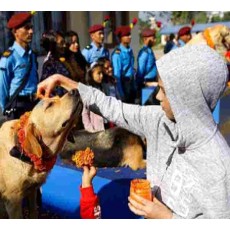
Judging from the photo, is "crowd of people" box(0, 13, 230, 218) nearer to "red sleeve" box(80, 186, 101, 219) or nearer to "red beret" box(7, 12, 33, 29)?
"red sleeve" box(80, 186, 101, 219)

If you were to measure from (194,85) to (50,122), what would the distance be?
1460 mm

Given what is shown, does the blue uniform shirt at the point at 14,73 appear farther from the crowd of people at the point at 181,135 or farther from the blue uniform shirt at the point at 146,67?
the blue uniform shirt at the point at 146,67

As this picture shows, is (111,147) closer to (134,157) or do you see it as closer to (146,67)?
(134,157)

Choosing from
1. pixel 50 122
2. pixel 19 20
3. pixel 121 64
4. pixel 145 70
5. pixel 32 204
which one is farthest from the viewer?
pixel 145 70

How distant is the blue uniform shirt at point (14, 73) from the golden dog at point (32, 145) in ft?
4.84

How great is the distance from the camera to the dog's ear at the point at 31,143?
2.39m

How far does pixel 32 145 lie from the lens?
7.86ft

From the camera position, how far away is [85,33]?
30.5ft

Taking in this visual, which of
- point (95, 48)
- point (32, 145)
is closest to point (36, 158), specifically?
point (32, 145)

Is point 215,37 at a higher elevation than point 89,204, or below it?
higher

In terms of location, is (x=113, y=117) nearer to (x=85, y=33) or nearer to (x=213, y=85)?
(x=213, y=85)

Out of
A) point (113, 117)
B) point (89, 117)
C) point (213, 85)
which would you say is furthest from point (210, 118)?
point (89, 117)

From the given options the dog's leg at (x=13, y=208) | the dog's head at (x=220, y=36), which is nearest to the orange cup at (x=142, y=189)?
the dog's leg at (x=13, y=208)

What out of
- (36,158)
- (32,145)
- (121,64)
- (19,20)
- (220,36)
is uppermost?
(19,20)
